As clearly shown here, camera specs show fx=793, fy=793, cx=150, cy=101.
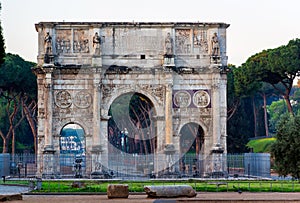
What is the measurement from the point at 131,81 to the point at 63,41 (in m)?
4.77

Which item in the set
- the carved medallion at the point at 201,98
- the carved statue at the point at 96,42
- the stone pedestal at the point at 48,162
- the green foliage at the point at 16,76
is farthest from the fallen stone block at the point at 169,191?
the green foliage at the point at 16,76

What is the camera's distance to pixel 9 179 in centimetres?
4619

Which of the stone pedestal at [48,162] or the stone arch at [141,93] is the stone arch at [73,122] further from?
the stone arch at [141,93]

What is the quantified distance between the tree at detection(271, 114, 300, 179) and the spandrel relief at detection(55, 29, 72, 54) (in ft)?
74.7

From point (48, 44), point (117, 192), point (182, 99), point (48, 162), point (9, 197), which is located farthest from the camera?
point (182, 99)

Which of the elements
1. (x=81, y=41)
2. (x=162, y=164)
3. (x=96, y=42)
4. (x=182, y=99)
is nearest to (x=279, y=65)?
(x=182, y=99)

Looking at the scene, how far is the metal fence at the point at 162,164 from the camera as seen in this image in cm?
4706

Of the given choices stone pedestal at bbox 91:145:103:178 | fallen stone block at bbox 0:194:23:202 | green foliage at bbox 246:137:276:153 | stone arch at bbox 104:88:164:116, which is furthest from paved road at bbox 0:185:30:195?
green foliage at bbox 246:137:276:153

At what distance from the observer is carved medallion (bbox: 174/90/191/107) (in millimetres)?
48531

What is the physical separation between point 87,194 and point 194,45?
1893 cm

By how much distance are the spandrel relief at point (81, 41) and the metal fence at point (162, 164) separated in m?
6.44

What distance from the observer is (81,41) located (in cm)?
4816

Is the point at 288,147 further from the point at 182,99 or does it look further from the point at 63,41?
the point at 63,41

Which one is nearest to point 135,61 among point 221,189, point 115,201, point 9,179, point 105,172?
point 105,172
